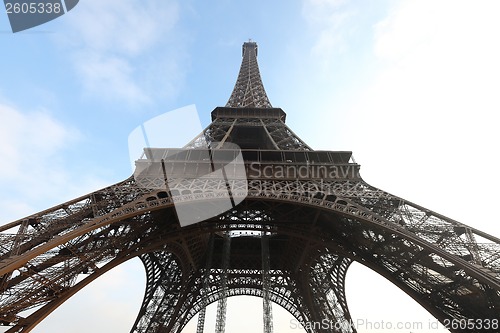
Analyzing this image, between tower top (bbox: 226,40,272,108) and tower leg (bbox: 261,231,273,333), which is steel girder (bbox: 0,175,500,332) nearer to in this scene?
tower leg (bbox: 261,231,273,333)

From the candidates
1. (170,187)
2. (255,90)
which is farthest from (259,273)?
(255,90)

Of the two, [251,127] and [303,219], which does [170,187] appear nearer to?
[303,219]

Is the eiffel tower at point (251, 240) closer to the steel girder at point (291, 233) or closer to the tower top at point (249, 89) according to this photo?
the steel girder at point (291, 233)

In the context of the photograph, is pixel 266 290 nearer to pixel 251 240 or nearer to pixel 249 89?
pixel 251 240

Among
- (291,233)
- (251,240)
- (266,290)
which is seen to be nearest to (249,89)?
(251,240)

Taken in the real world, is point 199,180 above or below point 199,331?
above

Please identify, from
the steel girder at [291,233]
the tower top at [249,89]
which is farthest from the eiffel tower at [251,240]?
the tower top at [249,89]

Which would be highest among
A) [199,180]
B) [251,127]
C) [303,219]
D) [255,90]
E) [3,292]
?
[255,90]

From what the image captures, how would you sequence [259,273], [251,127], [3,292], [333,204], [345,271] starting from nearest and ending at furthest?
[3,292] < [333,204] < [345,271] < [251,127] < [259,273]
